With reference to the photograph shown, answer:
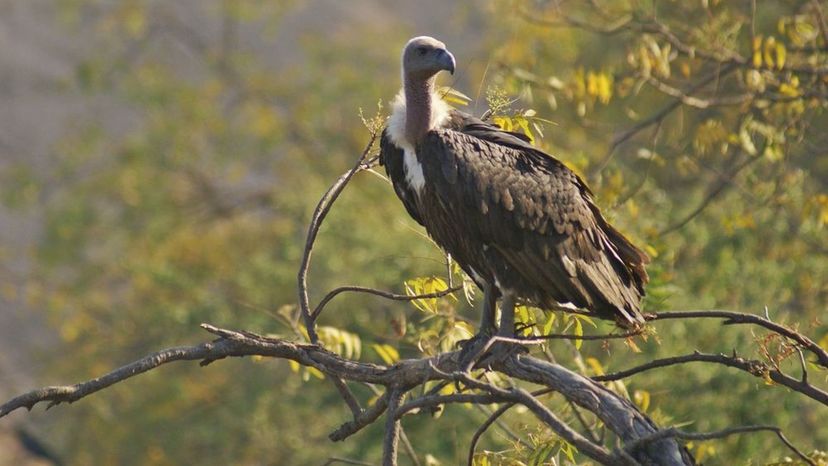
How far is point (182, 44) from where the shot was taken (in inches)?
967

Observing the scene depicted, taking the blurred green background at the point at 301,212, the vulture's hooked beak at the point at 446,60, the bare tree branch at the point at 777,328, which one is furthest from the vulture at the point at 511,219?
the blurred green background at the point at 301,212

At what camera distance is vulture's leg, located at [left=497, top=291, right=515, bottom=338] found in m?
5.62

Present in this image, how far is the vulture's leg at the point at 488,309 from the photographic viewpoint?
19.2 feet

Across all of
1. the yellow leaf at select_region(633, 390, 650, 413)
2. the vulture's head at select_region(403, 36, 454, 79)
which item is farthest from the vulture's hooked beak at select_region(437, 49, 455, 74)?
the yellow leaf at select_region(633, 390, 650, 413)

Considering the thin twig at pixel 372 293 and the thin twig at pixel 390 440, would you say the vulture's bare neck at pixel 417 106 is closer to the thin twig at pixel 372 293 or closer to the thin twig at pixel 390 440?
the thin twig at pixel 372 293

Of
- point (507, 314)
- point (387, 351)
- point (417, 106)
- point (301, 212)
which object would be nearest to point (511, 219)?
point (507, 314)

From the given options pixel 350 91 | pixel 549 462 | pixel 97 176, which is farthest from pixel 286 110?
pixel 549 462

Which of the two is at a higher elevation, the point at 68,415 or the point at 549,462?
the point at 549,462

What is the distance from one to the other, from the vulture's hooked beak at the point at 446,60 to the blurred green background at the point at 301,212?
1173 millimetres

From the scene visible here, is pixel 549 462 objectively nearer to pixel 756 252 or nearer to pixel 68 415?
pixel 756 252

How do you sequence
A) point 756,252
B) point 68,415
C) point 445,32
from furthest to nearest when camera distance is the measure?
point 445,32
point 68,415
point 756,252

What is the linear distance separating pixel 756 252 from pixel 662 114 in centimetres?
506

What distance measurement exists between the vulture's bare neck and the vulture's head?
3cm

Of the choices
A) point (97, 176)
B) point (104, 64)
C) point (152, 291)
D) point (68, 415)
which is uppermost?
point (104, 64)
